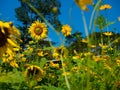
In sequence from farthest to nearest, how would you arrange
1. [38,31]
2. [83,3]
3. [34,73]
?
[38,31] → [34,73] → [83,3]

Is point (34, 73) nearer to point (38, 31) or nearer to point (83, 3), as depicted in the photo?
point (83, 3)

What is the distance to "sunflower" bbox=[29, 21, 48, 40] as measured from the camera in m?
5.75

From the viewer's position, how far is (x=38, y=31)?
6027mm

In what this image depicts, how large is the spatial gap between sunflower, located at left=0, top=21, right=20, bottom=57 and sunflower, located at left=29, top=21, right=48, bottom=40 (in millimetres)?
3787

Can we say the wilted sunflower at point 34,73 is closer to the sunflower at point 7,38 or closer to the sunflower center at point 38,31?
the sunflower at point 7,38

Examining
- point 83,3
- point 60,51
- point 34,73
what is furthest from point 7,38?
point 60,51

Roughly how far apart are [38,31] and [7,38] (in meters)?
4.12

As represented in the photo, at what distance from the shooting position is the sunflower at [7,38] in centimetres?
187

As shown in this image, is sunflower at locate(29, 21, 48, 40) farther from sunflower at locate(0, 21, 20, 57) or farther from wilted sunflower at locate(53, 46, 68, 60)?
sunflower at locate(0, 21, 20, 57)

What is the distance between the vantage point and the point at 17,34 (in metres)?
1.88

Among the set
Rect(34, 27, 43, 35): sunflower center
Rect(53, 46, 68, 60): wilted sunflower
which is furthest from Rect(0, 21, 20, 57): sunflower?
Rect(34, 27, 43, 35): sunflower center

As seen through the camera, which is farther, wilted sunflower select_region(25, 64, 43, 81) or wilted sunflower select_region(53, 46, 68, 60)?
wilted sunflower select_region(25, 64, 43, 81)

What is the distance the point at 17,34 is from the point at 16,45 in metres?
0.06

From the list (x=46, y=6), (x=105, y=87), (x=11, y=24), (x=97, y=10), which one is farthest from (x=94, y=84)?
(x=46, y=6)
